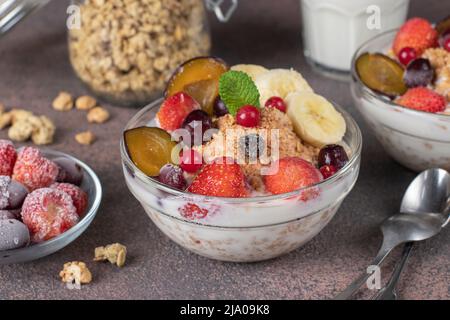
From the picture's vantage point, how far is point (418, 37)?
1611 millimetres

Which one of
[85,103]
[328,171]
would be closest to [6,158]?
[85,103]

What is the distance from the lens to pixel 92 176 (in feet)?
4.84

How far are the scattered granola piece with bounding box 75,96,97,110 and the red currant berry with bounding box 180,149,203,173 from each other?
69 centimetres

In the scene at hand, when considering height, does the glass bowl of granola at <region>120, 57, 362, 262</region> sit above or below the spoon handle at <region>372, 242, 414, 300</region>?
above

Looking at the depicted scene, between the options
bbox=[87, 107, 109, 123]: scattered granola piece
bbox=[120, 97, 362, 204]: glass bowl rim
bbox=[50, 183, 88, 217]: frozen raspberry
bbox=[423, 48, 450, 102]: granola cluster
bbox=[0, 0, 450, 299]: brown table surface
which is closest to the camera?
bbox=[120, 97, 362, 204]: glass bowl rim

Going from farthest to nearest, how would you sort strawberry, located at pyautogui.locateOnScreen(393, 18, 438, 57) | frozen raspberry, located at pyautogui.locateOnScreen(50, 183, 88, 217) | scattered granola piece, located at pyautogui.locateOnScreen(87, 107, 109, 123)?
scattered granola piece, located at pyautogui.locateOnScreen(87, 107, 109, 123)
strawberry, located at pyautogui.locateOnScreen(393, 18, 438, 57)
frozen raspberry, located at pyautogui.locateOnScreen(50, 183, 88, 217)

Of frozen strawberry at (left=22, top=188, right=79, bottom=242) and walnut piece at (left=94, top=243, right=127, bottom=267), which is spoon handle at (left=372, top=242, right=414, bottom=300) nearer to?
walnut piece at (left=94, top=243, right=127, bottom=267)

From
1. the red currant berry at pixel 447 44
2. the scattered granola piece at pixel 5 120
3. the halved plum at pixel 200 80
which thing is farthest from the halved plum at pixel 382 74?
the scattered granola piece at pixel 5 120

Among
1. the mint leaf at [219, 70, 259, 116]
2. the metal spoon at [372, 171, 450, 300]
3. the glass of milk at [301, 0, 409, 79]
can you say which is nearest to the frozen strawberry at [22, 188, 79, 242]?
the mint leaf at [219, 70, 259, 116]

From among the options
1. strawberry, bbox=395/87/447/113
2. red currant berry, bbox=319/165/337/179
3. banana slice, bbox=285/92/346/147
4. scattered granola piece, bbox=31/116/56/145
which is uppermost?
banana slice, bbox=285/92/346/147

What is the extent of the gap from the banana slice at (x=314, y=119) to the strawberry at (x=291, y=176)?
11cm

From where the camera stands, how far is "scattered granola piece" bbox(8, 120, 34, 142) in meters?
1.72

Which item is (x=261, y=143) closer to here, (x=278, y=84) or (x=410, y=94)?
(x=278, y=84)
